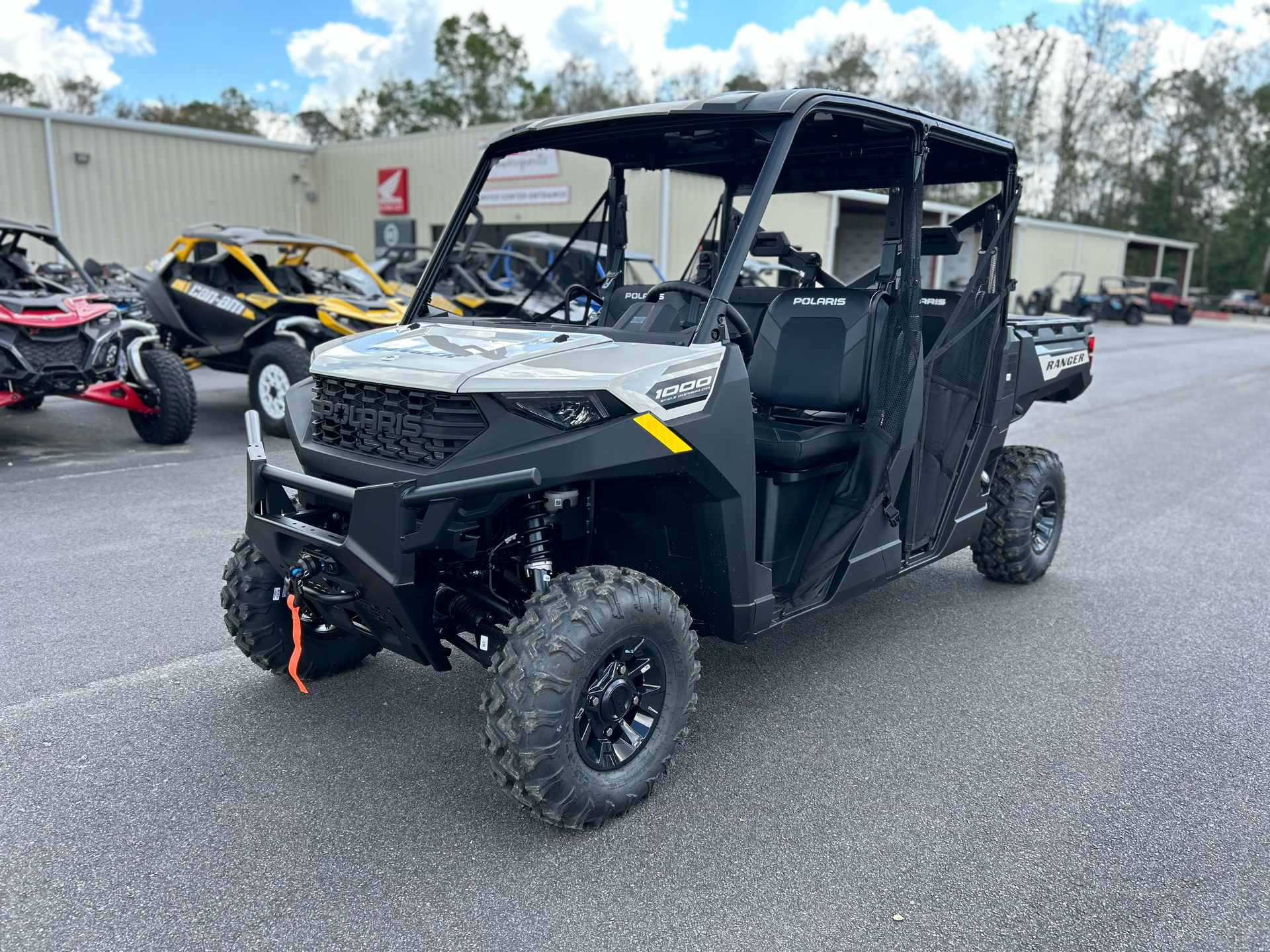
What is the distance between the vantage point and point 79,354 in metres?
7.46

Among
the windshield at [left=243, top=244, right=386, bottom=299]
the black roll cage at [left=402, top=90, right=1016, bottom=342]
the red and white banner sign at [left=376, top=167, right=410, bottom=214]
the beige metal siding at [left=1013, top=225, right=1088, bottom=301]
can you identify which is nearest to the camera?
the black roll cage at [left=402, top=90, right=1016, bottom=342]

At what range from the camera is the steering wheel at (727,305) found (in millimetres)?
3064

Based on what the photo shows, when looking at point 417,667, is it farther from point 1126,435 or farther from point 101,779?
point 1126,435

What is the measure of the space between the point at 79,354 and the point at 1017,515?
674cm

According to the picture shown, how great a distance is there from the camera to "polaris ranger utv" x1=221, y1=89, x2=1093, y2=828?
266cm

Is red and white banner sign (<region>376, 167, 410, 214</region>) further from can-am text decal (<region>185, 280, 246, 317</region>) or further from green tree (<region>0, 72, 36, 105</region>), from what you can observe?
green tree (<region>0, 72, 36, 105</region>)

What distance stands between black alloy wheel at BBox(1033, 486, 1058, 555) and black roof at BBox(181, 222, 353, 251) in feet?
22.0

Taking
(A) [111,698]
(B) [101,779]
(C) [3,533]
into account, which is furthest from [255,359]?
(B) [101,779]

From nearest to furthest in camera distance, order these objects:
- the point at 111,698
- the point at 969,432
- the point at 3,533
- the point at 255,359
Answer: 1. the point at 111,698
2. the point at 969,432
3. the point at 3,533
4. the point at 255,359

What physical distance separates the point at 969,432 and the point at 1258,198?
67801 mm

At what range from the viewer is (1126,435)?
10070mm

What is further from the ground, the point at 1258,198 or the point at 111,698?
the point at 1258,198

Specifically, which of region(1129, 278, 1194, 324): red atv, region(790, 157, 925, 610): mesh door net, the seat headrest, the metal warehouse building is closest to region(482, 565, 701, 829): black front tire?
region(790, 157, 925, 610): mesh door net

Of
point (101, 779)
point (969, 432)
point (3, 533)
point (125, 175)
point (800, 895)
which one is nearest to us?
point (800, 895)
